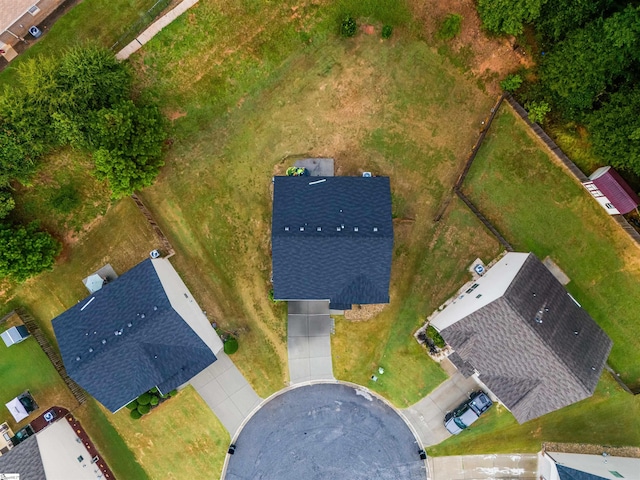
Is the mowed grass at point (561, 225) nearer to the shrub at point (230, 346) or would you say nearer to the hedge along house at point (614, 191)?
the hedge along house at point (614, 191)

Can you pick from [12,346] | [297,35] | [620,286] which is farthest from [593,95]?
[12,346]

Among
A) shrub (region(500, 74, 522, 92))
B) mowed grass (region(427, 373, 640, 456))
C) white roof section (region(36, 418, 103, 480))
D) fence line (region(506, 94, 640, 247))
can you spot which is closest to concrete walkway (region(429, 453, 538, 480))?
mowed grass (region(427, 373, 640, 456))

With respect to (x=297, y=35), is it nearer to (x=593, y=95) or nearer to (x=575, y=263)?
(x=593, y=95)

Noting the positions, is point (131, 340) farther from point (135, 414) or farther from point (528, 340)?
point (528, 340)

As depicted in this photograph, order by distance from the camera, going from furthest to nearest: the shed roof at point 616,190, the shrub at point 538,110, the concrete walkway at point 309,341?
1. the concrete walkway at point 309,341
2. the shrub at point 538,110
3. the shed roof at point 616,190

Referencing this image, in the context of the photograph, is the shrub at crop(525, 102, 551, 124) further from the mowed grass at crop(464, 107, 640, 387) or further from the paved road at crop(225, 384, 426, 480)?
the paved road at crop(225, 384, 426, 480)

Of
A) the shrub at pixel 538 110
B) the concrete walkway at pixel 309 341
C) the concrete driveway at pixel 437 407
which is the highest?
the shrub at pixel 538 110

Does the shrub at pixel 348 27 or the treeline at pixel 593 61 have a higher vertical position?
the shrub at pixel 348 27

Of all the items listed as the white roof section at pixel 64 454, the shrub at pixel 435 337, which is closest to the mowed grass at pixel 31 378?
the white roof section at pixel 64 454
